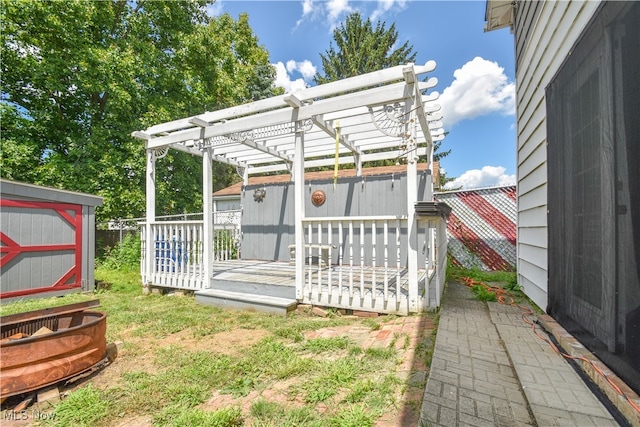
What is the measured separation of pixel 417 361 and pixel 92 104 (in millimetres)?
11630

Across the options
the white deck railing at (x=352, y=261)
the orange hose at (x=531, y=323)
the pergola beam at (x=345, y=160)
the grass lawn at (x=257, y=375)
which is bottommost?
the grass lawn at (x=257, y=375)

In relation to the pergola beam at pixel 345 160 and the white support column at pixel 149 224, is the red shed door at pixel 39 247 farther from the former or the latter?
the pergola beam at pixel 345 160

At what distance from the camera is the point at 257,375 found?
2.12m

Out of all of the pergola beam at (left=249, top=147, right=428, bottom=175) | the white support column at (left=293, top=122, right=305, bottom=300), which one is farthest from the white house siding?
the white support column at (left=293, top=122, right=305, bottom=300)

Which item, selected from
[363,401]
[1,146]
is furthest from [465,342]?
[1,146]

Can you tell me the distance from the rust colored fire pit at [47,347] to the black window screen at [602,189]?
3.33 meters

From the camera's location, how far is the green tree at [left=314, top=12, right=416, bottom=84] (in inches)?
602

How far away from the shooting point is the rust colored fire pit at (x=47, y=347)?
1806 mm

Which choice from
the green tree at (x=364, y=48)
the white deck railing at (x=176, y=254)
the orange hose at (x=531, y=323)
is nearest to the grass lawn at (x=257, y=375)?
the orange hose at (x=531, y=323)

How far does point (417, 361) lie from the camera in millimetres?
2098

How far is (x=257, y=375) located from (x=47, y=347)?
140 cm

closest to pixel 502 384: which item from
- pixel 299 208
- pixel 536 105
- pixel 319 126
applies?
pixel 299 208

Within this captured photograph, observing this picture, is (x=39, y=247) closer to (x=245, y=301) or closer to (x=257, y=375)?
(x=245, y=301)

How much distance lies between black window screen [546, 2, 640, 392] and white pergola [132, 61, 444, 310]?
1.28 m
